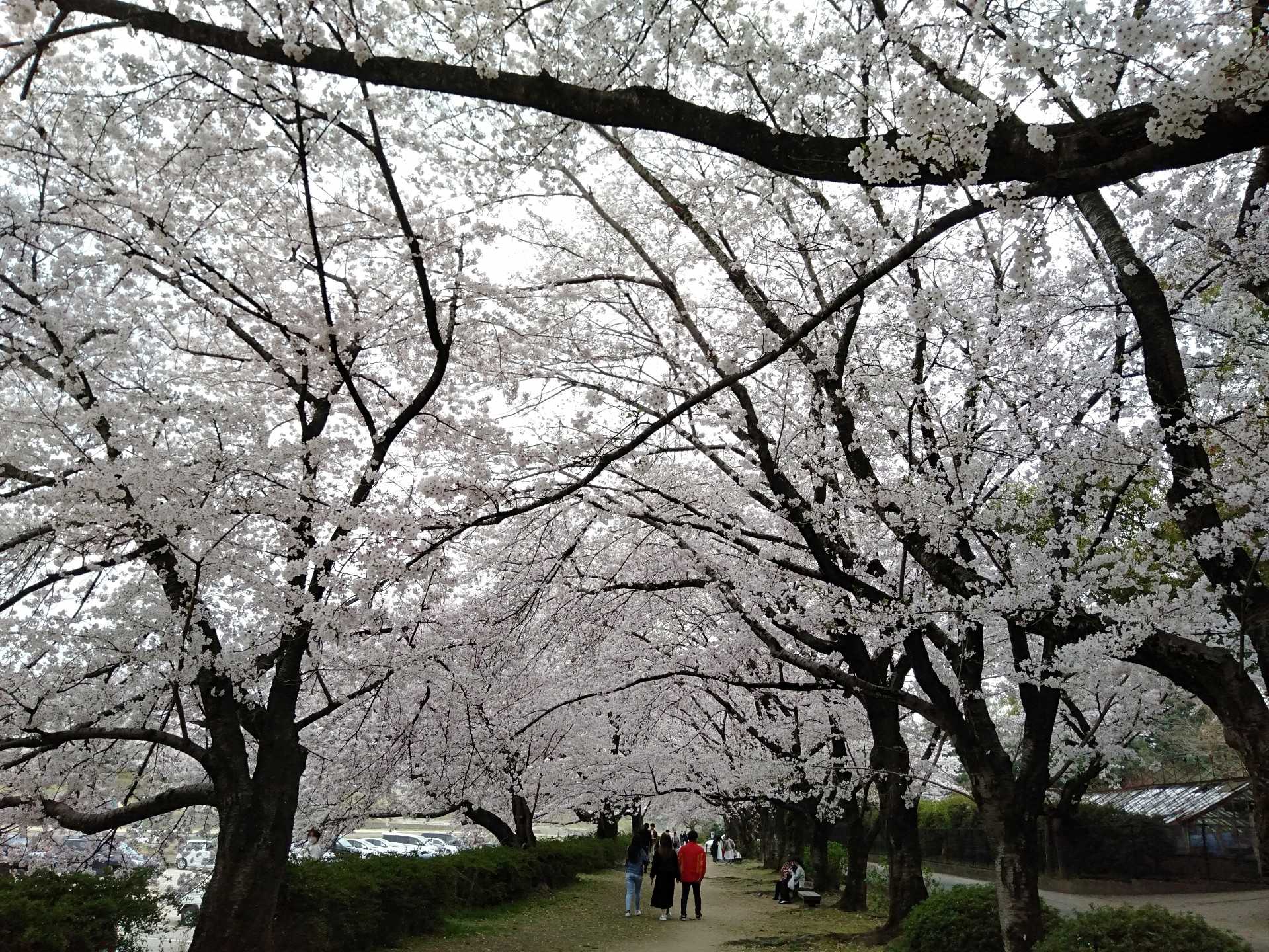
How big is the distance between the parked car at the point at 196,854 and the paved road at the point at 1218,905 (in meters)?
10.0

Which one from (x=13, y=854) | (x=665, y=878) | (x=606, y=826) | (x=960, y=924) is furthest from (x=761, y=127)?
(x=606, y=826)

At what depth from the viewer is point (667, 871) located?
1396cm

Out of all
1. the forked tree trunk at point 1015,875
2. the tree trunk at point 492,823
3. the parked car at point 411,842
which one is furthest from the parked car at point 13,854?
the parked car at point 411,842

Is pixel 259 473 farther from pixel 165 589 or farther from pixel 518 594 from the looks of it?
pixel 518 594

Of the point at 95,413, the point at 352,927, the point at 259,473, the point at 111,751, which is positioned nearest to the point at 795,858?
the point at 352,927

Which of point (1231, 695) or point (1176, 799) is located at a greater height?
point (1231, 695)

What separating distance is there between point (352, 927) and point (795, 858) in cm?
1142

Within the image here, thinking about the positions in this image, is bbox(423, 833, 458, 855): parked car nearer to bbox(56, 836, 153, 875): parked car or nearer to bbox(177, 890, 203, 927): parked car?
bbox(177, 890, 203, 927): parked car

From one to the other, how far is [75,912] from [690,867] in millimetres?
9526

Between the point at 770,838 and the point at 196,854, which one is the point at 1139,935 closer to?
the point at 196,854

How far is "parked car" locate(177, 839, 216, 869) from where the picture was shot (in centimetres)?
1130

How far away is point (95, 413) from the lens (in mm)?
6688

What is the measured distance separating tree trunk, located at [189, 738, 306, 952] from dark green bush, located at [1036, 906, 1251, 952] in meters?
6.29

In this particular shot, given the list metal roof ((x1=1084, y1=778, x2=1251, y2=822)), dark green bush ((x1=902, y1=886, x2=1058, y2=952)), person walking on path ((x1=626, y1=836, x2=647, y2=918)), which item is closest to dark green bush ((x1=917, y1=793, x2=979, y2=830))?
metal roof ((x1=1084, y1=778, x2=1251, y2=822))
